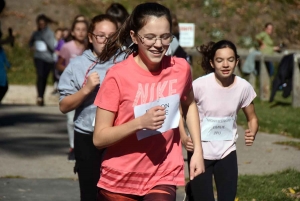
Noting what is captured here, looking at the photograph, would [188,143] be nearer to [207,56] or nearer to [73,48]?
[207,56]

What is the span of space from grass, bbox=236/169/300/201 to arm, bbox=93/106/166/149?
11.6 ft

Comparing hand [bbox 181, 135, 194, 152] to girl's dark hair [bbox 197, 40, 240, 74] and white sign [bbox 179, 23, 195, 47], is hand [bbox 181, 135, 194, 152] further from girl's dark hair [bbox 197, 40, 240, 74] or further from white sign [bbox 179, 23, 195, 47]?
white sign [bbox 179, 23, 195, 47]

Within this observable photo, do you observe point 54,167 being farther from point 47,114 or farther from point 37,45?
point 37,45

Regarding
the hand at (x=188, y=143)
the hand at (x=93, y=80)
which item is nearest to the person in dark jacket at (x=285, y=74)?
the hand at (x=188, y=143)

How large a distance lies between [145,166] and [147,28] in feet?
2.42

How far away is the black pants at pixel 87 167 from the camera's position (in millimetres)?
5832

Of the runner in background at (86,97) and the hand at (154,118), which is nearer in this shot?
the hand at (154,118)

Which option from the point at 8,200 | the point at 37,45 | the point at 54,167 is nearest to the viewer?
the point at 8,200

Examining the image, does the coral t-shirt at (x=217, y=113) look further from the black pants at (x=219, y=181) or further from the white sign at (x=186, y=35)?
the white sign at (x=186, y=35)

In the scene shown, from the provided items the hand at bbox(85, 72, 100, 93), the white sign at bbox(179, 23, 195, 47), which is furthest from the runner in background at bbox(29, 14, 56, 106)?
the hand at bbox(85, 72, 100, 93)

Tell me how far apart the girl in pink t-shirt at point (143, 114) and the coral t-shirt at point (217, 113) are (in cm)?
155

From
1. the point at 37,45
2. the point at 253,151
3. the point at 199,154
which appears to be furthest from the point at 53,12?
the point at 199,154

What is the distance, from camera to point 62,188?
27.1ft

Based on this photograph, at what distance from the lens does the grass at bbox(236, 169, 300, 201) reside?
25.0 feet
